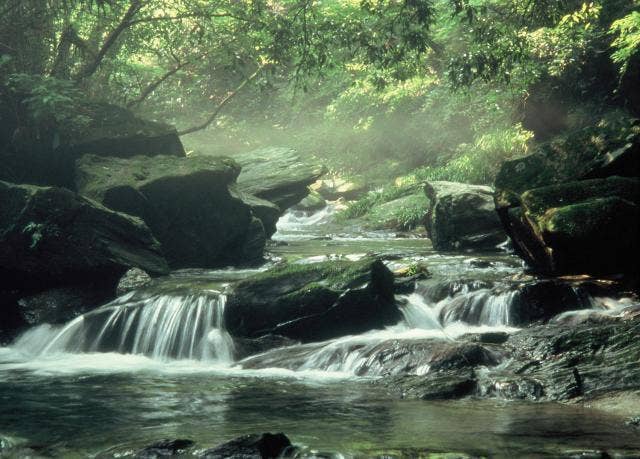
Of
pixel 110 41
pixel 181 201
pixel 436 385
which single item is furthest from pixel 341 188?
pixel 436 385

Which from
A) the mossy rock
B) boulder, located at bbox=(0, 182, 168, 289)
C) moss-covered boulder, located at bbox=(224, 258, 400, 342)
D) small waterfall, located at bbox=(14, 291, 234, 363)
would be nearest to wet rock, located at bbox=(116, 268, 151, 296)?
boulder, located at bbox=(0, 182, 168, 289)

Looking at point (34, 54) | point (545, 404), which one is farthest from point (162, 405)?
point (34, 54)

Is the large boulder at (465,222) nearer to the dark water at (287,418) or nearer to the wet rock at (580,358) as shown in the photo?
the wet rock at (580,358)

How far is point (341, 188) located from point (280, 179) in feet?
32.8

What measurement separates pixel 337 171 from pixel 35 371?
23.0 meters

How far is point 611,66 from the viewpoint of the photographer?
18.7 meters

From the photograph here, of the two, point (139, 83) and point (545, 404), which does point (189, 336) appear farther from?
point (139, 83)

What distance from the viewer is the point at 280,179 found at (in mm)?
19219

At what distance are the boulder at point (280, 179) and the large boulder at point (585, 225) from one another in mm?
9301

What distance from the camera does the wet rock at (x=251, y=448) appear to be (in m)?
4.70

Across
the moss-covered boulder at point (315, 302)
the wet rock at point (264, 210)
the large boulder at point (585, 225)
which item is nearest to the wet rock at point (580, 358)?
the large boulder at point (585, 225)

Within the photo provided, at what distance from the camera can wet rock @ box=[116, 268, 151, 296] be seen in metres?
11.6

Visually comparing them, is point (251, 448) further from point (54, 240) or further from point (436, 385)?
point (54, 240)

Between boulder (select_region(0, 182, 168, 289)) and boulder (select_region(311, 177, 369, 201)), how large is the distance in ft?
55.1
